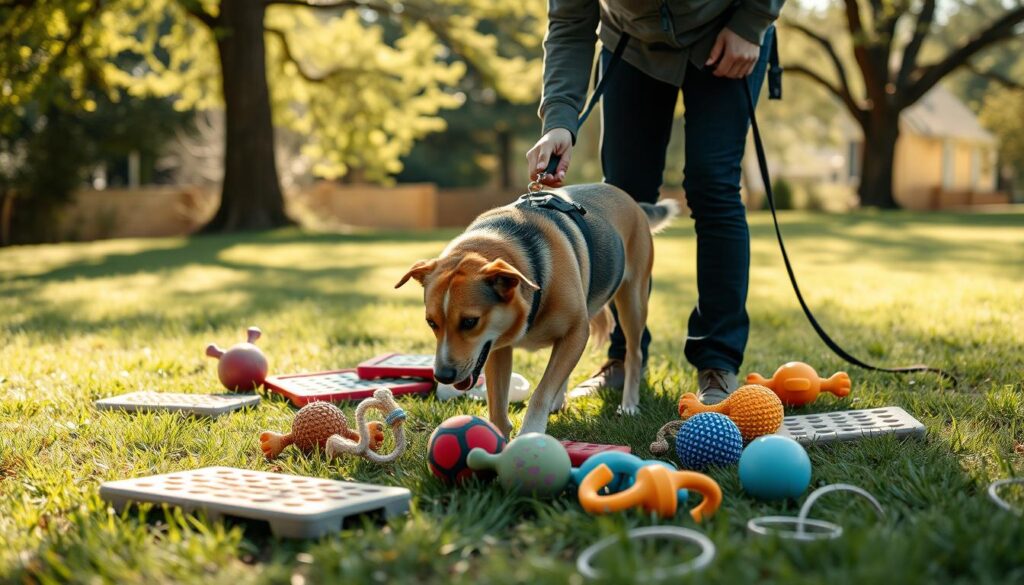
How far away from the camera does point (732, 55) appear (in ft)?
13.8

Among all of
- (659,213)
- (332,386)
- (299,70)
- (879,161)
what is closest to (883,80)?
(879,161)

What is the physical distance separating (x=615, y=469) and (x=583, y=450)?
1.21ft

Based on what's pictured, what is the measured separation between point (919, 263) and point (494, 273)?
9.57 meters

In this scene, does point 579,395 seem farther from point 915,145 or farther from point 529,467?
point 915,145

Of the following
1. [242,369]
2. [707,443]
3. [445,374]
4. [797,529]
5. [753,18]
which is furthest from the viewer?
[242,369]

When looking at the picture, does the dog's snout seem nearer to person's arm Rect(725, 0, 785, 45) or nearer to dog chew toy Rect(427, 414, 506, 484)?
dog chew toy Rect(427, 414, 506, 484)

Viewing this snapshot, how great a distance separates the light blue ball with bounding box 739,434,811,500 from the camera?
9.00ft

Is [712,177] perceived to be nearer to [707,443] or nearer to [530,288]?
[530,288]

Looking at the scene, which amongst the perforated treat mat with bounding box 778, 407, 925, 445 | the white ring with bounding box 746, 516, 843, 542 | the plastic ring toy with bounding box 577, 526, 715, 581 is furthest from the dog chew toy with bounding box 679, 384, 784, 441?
the plastic ring toy with bounding box 577, 526, 715, 581

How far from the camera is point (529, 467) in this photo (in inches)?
109

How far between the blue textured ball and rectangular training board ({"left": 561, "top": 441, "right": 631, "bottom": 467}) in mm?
196

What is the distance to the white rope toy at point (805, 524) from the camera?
233 cm

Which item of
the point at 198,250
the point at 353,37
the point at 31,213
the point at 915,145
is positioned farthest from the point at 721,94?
the point at 915,145

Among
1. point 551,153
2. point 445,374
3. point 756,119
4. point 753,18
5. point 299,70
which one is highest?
point 299,70
